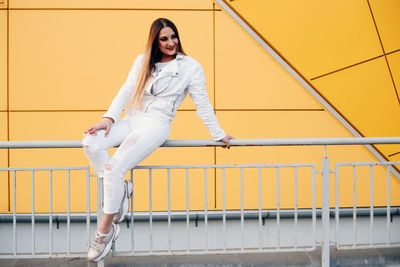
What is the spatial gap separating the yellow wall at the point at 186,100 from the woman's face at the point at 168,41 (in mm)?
2090

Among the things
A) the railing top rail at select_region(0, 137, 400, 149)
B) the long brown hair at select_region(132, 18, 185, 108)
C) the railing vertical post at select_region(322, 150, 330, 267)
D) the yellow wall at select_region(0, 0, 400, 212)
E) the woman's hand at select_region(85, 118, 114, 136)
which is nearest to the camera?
the woman's hand at select_region(85, 118, 114, 136)

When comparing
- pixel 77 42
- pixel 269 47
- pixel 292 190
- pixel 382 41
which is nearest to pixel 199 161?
pixel 292 190

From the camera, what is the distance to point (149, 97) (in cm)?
313

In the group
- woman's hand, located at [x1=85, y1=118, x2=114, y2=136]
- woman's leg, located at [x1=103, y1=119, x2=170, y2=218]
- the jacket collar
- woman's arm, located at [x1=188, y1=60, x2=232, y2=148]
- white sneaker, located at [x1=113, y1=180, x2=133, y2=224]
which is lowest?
white sneaker, located at [x1=113, y1=180, x2=133, y2=224]

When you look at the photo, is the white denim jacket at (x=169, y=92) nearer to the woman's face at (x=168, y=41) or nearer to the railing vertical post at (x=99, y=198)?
the woman's face at (x=168, y=41)

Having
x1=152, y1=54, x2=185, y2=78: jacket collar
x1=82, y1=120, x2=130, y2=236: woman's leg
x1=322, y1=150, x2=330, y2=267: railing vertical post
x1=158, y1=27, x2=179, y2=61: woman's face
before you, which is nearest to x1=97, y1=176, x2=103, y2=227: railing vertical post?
x1=82, y1=120, x2=130, y2=236: woman's leg

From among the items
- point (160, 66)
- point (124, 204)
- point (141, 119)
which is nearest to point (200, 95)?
point (160, 66)

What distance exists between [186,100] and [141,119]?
210 cm

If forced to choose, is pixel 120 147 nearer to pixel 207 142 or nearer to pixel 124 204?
pixel 124 204

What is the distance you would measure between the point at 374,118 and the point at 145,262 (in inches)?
137

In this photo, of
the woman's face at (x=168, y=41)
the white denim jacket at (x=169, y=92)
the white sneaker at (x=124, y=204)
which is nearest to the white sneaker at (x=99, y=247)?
the white sneaker at (x=124, y=204)

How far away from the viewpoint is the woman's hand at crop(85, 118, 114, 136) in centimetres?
290

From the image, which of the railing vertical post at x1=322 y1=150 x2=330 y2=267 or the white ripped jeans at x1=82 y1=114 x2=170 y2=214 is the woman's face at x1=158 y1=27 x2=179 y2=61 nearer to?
the white ripped jeans at x1=82 y1=114 x2=170 y2=214

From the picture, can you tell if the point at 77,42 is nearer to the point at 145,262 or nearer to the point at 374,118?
the point at 145,262
